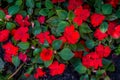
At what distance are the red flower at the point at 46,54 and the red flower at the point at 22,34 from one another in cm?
22

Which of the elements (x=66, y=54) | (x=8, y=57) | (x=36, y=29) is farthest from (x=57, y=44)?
(x=8, y=57)

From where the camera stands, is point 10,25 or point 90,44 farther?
point 10,25

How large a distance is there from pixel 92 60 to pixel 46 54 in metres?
0.41

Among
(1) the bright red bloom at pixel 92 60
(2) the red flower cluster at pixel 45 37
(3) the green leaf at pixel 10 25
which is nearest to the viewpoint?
(1) the bright red bloom at pixel 92 60

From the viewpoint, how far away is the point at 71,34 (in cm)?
349

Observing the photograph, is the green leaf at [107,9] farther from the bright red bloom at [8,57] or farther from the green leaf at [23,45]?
the bright red bloom at [8,57]

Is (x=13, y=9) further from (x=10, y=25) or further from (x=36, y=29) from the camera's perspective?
(x=36, y=29)

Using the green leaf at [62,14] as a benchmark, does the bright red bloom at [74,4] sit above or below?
above

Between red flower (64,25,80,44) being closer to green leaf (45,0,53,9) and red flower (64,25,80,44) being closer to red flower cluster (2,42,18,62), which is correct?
green leaf (45,0,53,9)

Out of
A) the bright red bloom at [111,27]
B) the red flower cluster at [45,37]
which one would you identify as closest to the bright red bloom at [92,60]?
the bright red bloom at [111,27]

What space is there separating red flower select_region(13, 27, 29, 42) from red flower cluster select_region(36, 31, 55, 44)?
11cm

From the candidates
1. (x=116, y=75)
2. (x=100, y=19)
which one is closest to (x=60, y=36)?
(x=100, y=19)

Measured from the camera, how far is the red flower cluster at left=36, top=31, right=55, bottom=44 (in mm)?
3584

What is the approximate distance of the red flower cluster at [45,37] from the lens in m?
3.58
